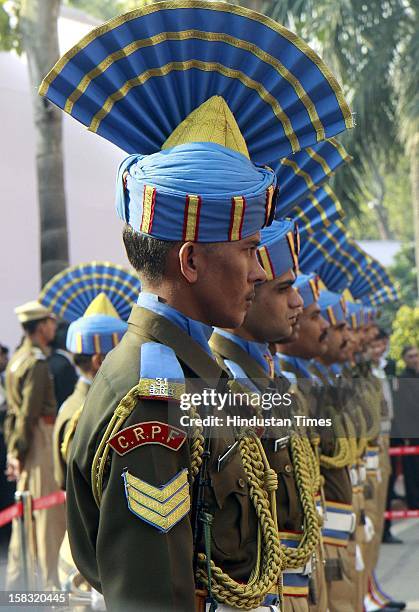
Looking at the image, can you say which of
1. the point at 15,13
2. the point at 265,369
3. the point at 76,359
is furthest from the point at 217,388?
the point at 15,13

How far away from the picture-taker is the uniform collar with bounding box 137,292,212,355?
114 inches

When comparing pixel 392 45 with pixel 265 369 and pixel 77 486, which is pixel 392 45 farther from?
pixel 77 486

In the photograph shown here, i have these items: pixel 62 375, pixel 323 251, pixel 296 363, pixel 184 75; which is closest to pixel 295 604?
pixel 184 75

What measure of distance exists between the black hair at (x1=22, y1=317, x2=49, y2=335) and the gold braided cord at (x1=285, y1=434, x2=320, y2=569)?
18.5 feet

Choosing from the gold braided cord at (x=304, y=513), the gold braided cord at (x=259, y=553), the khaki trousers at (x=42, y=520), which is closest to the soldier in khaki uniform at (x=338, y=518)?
the gold braided cord at (x=304, y=513)

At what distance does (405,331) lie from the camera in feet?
57.5

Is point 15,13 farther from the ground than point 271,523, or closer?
farther from the ground

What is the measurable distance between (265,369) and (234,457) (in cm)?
132

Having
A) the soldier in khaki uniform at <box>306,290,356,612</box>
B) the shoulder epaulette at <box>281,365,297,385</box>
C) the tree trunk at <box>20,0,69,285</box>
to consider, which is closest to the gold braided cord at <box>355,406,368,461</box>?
the soldier in khaki uniform at <box>306,290,356,612</box>

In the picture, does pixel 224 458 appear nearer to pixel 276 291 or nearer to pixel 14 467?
pixel 276 291

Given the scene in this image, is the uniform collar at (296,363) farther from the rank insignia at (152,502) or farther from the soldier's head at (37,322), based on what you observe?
the rank insignia at (152,502)

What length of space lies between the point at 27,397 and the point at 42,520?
94cm

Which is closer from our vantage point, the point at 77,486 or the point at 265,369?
the point at 77,486

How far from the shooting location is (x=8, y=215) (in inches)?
553
